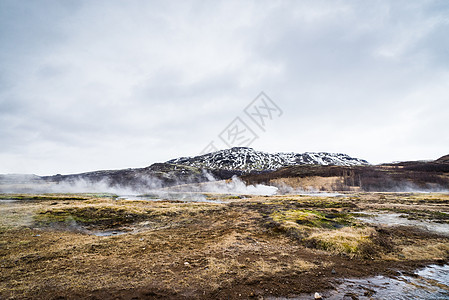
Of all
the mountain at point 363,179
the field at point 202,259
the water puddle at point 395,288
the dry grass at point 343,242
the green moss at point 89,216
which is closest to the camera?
the water puddle at point 395,288

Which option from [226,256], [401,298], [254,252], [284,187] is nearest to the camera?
[401,298]

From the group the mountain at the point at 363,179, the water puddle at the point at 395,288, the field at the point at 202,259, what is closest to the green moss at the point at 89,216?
the field at the point at 202,259

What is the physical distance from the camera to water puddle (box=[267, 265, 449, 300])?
25.7 feet

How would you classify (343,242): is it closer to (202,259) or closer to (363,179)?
(202,259)

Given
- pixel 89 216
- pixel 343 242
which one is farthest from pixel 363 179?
pixel 89 216

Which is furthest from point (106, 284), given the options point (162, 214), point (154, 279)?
point (162, 214)

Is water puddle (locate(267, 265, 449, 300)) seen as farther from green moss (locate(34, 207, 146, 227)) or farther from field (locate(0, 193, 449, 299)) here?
green moss (locate(34, 207, 146, 227))

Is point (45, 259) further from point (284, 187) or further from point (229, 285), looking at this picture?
point (284, 187)

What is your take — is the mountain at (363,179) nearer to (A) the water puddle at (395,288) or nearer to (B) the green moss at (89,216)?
(B) the green moss at (89,216)

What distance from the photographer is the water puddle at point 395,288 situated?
25.7 ft

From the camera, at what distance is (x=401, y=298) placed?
7684 mm

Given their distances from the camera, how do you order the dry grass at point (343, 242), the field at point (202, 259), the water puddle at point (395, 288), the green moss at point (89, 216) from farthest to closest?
the green moss at point (89, 216) < the dry grass at point (343, 242) < the field at point (202, 259) < the water puddle at point (395, 288)

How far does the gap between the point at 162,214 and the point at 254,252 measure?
56.6ft

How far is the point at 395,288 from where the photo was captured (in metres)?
8.48
